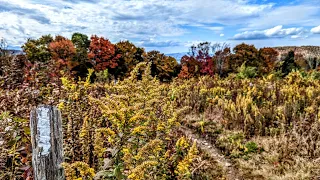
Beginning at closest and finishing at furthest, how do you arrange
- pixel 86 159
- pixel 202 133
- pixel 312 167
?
pixel 86 159 < pixel 312 167 < pixel 202 133

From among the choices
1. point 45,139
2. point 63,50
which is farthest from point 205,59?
→ point 45,139

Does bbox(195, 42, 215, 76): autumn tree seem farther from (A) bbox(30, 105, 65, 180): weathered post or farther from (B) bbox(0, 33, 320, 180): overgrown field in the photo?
(A) bbox(30, 105, 65, 180): weathered post

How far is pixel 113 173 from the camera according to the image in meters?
1.77

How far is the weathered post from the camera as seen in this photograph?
1.63 meters

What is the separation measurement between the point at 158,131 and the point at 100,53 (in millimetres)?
20085

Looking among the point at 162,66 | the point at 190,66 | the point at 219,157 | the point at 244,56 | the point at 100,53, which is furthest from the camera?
the point at 162,66

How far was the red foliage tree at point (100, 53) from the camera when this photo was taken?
22.0 metres

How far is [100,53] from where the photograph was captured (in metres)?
22.2

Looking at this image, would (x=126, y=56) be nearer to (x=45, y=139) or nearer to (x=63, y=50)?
(x=63, y=50)

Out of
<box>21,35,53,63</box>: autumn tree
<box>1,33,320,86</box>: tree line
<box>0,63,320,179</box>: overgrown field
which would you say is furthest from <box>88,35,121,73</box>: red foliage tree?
<box>0,63,320,179</box>: overgrown field

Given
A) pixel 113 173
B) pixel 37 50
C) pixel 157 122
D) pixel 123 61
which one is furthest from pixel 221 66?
pixel 113 173

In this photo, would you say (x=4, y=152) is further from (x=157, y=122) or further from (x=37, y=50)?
(x=37, y=50)

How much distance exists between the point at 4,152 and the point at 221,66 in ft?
79.5

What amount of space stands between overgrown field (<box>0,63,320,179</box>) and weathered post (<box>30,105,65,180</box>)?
0.14 meters
